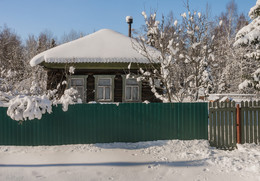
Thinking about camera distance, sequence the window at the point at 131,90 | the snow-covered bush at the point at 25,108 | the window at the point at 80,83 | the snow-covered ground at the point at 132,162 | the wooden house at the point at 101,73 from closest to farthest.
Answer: the snow-covered ground at the point at 132,162
the snow-covered bush at the point at 25,108
the wooden house at the point at 101,73
the window at the point at 80,83
the window at the point at 131,90

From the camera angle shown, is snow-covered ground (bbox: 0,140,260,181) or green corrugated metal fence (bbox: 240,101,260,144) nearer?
snow-covered ground (bbox: 0,140,260,181)

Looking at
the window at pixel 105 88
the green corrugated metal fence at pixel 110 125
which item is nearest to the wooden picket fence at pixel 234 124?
the green corrugated metal fence at pixel 110 125

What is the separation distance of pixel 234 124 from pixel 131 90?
6.61 meters

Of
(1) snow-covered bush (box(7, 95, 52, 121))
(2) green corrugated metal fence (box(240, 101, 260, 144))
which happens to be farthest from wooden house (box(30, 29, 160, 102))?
(2) green corrugated metal fence (box(240, 101, 260, 144))

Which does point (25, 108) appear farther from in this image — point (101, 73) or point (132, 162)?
point (101, 73)

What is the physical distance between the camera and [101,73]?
12477 millimetres

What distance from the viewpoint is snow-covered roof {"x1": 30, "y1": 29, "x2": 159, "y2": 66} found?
11.3 m

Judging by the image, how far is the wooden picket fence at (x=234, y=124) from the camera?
288 inches

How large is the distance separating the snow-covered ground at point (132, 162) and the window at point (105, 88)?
5411mm

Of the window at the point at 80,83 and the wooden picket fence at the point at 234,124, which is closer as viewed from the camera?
the wooden picket fence at the point at 234,124

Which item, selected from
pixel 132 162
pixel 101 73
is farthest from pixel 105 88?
pixel 132 162

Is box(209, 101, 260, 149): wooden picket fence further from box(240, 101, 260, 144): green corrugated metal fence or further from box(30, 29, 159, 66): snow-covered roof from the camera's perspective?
box(30, 29, 159, 66): snow-covered roof

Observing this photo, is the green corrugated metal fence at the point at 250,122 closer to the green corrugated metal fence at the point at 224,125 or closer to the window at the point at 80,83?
Result: the green corrugated metal fence at the point at 224,125

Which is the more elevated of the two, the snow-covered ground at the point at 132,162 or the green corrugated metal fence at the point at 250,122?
the green corrugated metal fence at the point at 250,122
